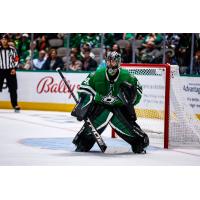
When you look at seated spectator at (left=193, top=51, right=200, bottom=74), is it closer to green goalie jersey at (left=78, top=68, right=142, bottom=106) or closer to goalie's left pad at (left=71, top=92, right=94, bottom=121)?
green goalie jersey at (left=78, top=68, right=142, bottom=106)

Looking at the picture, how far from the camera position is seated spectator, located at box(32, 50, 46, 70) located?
49.5ft

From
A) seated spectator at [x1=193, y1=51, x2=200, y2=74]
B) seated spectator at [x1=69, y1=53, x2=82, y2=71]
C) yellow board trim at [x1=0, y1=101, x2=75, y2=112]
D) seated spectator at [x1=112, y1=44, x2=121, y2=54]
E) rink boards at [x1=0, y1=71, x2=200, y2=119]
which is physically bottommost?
yellow board trim at [x1=0, y1=101, x2=75, y2=112]

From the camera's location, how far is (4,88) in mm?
14938

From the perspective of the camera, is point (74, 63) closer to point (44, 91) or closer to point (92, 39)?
point (92, 39)

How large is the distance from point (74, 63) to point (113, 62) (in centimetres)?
674

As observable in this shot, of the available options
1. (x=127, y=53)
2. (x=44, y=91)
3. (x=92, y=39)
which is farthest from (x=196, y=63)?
(x=44, y=91)

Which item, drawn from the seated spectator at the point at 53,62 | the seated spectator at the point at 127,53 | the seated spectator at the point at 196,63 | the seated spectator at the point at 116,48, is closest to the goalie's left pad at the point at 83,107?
the seated spectator at the point at 196,63

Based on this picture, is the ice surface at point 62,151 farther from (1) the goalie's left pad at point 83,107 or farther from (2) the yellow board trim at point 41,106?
(2) the yellow board trim at point 41,106

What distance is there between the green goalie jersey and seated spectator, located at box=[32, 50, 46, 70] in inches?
273

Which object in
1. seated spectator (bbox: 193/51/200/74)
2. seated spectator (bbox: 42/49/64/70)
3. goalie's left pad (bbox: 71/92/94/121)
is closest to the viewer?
goalie's left pad (bbox: 71/92/94/121)

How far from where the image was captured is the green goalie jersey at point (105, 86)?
8.18 m

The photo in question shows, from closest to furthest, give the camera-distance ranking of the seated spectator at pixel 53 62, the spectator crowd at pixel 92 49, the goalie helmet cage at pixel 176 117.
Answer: the goalie helmet cage at pixel 176 117, the spectator crowd at pixel 92 49, the seated spectator at pixel 53 62

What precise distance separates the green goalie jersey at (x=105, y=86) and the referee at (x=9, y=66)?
5977 mm

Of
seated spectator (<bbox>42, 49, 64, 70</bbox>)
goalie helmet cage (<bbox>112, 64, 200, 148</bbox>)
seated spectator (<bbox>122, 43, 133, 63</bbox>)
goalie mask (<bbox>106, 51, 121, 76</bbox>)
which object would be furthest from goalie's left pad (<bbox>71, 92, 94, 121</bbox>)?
seated spectator (<bbox>42, 49, 64, 70</bbox>)
